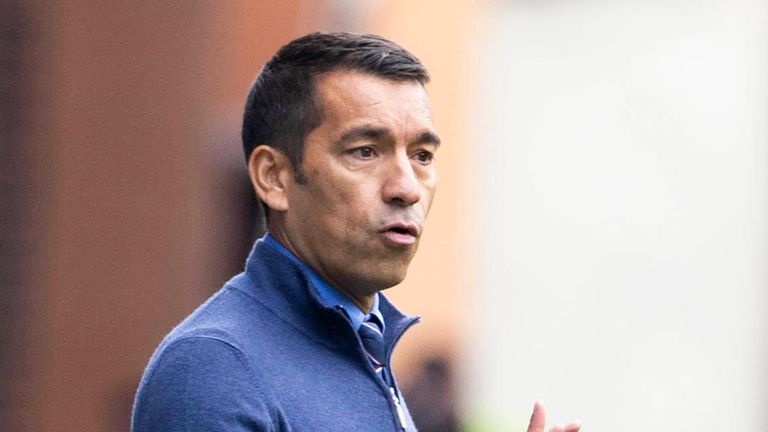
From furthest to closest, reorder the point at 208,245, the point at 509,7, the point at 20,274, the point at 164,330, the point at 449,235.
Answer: the point at 509,7
the point at 449,235
the point at 208,245
the point at 164,330
the point at 20,274

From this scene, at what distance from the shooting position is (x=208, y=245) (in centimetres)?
1088

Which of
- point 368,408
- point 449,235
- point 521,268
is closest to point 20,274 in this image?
point 368,408

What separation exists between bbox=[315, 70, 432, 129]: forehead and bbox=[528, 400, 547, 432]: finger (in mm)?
595

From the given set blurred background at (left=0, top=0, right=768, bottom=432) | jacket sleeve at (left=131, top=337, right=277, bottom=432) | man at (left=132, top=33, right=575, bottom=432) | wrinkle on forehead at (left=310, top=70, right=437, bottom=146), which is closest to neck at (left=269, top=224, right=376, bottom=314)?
man at (left=132, top=33, right=575, bottom=432)

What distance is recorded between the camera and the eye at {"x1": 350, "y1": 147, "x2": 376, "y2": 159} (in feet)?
12.1

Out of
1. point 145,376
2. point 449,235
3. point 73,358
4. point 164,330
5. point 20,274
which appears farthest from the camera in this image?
point 449,235

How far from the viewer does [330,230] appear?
3.68m

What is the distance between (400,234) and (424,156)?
0.19 meters

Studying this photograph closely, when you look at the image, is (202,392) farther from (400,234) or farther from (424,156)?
(424,156)

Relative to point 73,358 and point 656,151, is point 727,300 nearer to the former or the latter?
point 656,151

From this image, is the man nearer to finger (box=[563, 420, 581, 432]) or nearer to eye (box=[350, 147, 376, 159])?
eye (box=[350, 147, 376, 159])

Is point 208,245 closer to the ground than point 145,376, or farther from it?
closer to the ground

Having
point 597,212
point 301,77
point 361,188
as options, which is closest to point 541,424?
point 361,188

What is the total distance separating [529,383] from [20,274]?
10285 millimetres
